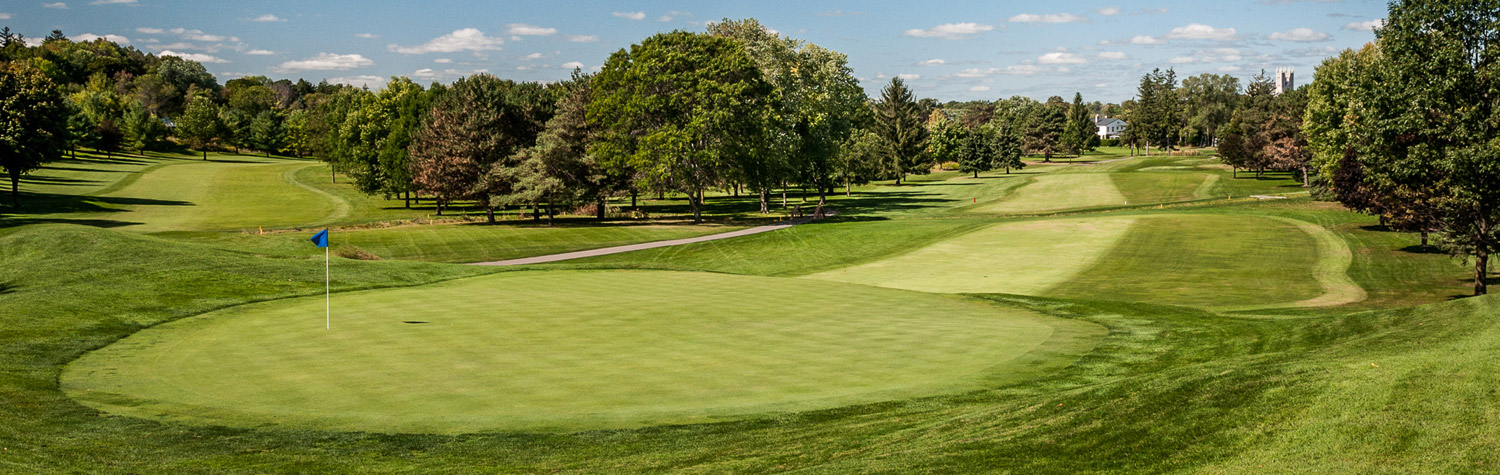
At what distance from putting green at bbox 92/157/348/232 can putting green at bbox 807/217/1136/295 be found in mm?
46819

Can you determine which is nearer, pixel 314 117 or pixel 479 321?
pixel 479 321

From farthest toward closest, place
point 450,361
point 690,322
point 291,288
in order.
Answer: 1. point 291,288
2. point 690,322
3. point 450,361

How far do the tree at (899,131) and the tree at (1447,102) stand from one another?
302 ft

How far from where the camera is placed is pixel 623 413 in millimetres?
14258

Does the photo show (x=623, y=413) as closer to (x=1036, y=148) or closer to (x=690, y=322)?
(x=690, y=322)

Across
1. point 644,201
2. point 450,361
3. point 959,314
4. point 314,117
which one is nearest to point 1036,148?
point 644,201

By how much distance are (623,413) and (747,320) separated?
9403 mm

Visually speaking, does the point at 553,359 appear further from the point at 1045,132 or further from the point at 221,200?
the point at 1045,132

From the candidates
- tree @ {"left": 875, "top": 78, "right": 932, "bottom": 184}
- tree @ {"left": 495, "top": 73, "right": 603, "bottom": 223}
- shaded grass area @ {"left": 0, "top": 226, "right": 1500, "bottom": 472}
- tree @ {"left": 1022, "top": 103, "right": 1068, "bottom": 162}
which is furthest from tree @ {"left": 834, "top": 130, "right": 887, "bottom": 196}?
shaded grass area @ {"left": 0, "top": 226, "right": 1500, "bottom": 472}

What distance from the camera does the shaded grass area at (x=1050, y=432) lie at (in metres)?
9.60

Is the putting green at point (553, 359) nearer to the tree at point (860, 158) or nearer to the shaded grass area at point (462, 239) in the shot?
the shaded grass area at point (462, 239)

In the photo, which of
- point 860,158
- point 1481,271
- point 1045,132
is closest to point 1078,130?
point 1045,132

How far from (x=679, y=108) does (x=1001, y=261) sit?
2878cm

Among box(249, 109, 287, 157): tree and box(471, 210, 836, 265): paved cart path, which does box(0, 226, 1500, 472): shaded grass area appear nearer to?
box(471, 210, 836, 265): paved cart path
